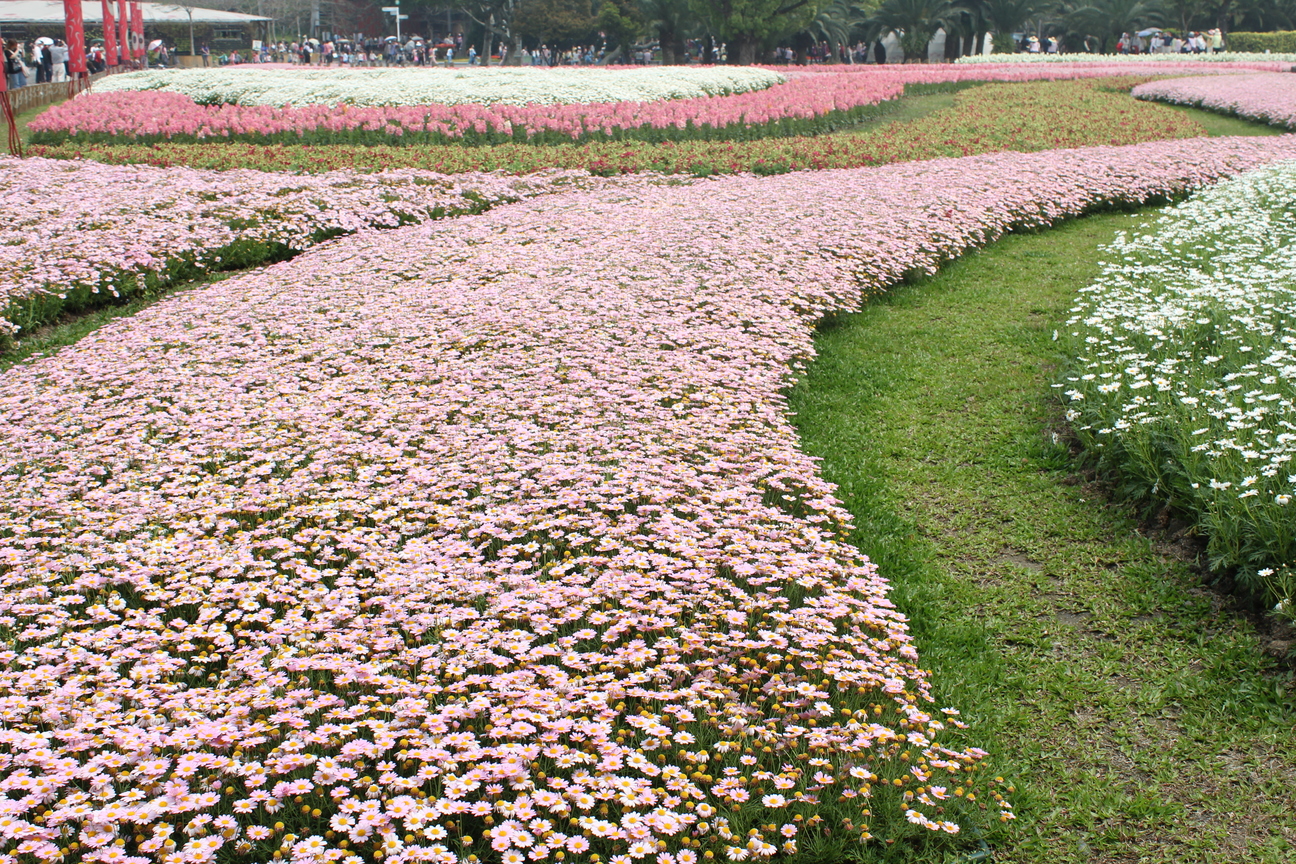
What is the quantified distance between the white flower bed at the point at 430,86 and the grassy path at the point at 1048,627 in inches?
649

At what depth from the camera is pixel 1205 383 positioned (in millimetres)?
6223

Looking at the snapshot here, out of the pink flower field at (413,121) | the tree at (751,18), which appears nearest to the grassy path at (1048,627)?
the pink flower field at (413,121)

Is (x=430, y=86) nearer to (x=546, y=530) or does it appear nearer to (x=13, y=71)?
(x=13, y=71)

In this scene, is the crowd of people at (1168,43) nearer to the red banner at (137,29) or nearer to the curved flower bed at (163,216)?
the curved flower bed at (163,216)

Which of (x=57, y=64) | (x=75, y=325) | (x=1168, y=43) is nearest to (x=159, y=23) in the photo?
(x=57, y=64)

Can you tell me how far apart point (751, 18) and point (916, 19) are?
1008 cm

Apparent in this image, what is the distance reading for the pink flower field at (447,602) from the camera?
3148mm

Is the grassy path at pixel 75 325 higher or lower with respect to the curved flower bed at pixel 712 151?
lower

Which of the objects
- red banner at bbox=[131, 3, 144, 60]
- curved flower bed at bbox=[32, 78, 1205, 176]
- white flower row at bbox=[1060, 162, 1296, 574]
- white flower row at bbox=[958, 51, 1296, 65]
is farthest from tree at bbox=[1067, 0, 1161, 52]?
white flower row at bbox=[1060, 162, 1296, 574]

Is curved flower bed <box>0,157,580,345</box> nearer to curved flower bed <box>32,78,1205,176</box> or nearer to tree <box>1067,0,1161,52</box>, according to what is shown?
curved flower bed <box>32,78,1205,176</box>

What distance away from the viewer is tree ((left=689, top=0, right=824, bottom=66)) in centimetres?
4247

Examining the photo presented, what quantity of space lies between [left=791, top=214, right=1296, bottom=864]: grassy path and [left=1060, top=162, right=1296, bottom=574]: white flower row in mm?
358

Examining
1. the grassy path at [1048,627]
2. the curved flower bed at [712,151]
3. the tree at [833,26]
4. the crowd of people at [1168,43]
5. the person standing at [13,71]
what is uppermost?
the tree at [833,26]

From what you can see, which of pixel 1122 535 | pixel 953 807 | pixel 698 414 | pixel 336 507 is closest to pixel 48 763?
pixel 336 507
